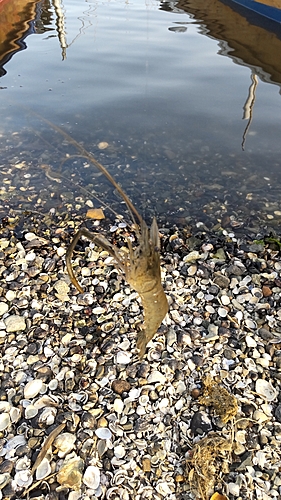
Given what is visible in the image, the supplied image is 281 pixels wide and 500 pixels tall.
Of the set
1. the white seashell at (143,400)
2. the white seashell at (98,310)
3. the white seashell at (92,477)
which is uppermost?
the white seashell at (98,310)

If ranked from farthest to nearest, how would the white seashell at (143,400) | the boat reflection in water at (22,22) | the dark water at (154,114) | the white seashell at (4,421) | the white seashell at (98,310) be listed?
1. the boat reflection in water at (22,22)
2. the dark water at (154,114)
3. the white seashell at (98,310)
4. the white seashell at (143,400)
5. the white seashell at (4,421)

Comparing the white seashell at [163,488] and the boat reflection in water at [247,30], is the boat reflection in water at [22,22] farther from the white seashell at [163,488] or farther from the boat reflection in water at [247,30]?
the white seashell at [163,488]

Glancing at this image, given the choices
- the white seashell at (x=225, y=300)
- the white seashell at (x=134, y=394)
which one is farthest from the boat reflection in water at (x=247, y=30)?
the white seashell at (x=134, y=394)

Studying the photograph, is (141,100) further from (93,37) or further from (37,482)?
(37,482)

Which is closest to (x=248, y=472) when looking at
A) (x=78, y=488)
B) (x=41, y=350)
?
(x=78, y=488)

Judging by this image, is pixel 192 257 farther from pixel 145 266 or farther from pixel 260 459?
pixel 260 459

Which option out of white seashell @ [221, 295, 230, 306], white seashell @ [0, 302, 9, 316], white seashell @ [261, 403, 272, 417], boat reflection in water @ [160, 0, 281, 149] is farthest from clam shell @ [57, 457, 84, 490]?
boat reflection in water @ [160, 0, 281, 149]

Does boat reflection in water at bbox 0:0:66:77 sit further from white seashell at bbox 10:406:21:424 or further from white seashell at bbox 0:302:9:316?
white seashell at bbox 10:406:21:424
